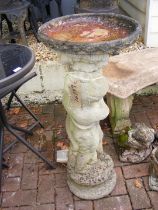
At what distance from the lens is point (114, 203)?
10.2 feet

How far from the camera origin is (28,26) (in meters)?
5.46

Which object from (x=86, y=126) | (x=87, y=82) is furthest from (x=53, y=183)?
(x=87, y=82)

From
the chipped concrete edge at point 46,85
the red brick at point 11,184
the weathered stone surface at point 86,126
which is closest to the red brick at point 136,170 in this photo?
the weathered stone surface at point 86,126

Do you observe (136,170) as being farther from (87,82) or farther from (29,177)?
(87,82)

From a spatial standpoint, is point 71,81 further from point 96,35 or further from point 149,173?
point 149,173

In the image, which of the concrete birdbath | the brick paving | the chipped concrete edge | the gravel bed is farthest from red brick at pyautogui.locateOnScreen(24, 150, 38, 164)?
the gravel bed

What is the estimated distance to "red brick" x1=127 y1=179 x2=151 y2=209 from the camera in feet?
10.1

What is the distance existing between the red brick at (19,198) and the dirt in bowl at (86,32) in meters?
1.53

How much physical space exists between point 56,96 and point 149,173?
187cm

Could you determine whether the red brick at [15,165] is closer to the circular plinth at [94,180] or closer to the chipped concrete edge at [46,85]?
the circular plinth at [94,180]

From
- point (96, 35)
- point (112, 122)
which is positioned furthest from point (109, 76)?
point (96, 35)

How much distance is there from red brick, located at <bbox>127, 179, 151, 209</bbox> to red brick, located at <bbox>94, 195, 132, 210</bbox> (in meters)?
0.06

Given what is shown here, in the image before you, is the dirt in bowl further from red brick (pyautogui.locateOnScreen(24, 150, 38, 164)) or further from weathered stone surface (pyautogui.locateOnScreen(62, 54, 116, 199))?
red brick (pyautogui.locateOnScreen(24, 150, 38, 164))

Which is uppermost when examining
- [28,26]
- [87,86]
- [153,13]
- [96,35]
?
[96,35]
